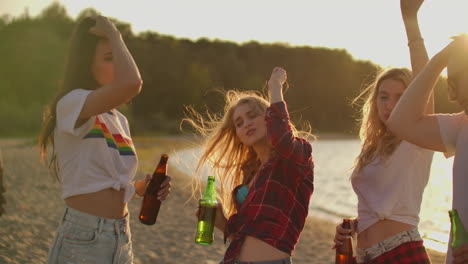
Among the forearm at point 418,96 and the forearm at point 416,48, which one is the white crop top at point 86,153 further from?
the forearm at point 416,48

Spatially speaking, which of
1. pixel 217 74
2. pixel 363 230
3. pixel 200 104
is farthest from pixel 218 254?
pixel 217 74

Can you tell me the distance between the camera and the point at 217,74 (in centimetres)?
9388

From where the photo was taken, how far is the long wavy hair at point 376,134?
3.71m

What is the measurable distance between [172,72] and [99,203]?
259ft

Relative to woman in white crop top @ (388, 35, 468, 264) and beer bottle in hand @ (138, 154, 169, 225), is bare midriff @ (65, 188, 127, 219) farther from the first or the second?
woman in white crop top @ (388, 35, 468, 264)

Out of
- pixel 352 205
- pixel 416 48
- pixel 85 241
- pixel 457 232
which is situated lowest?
pixel 352 205

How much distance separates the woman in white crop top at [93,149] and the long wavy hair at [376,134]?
4.70ft

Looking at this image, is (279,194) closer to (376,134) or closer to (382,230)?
(382,230)

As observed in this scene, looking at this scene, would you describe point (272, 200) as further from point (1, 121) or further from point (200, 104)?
point (200, 104)

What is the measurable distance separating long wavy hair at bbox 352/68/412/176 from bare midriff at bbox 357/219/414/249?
367 millimetres

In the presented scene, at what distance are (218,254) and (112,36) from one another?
7.10 meters

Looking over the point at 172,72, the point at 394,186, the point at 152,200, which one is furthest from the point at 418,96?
the point at 172,72

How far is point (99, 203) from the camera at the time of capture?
329 cm

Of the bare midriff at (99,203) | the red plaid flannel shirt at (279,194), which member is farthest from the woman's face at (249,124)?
the bare midriff at (99,203)
